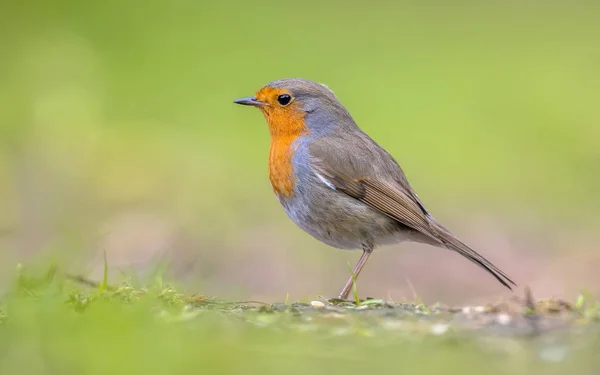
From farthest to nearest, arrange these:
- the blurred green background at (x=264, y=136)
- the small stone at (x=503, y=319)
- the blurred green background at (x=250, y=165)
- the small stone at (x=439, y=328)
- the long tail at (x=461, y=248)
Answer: the blurred green background at (x=264, y=136) < the long tail at (x=461, y=248) < the small stone at (x=503, y=319) < the small stone at (x=439, y=328) < the blurred green background at (x=250, y=165)

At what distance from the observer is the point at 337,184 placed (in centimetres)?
596

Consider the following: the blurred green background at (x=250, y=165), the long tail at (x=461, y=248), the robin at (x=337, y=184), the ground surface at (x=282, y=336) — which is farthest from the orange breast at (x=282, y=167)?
the ground surface at (x=282, y=336)

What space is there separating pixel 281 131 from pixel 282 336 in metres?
2.41

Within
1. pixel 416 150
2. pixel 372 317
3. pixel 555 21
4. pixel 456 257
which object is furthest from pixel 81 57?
pixel 555 21

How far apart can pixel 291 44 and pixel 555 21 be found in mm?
6880

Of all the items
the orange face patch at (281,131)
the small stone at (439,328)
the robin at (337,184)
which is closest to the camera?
the small stone at (439,328)

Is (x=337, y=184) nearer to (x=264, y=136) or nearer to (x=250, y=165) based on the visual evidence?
(x=250, y=165)

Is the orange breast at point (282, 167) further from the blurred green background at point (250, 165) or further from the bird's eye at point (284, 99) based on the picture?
the blurred green background at point (250, 165)

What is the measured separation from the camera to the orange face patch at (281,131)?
6.01 meters

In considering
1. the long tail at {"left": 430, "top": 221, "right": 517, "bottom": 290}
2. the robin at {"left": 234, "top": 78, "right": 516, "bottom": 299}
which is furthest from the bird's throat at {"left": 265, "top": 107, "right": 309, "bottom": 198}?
the long tail at {"left": 430, "top": 221, "right": 517, "bottom": 290}

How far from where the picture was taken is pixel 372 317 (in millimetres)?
Answer: 4469

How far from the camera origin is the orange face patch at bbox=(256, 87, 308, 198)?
6.01 meters

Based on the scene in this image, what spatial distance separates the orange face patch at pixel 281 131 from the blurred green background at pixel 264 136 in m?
0.77

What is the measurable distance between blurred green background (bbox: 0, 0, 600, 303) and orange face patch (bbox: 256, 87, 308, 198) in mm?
770
